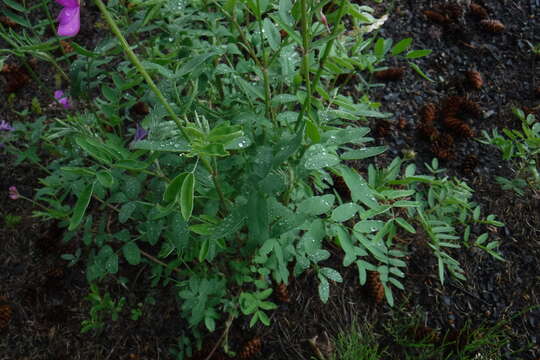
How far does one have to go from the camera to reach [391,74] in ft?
7.54

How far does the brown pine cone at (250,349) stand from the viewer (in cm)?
155

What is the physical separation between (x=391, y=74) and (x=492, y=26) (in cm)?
76

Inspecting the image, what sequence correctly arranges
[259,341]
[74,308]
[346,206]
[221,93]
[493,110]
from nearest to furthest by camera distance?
1. [346,206]
2. [221,93]
3. [259,341]
4. [74,308]
5. [493,110]

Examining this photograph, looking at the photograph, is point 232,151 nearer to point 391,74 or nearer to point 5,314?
point 5,314

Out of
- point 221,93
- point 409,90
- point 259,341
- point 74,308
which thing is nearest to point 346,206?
point 221,93

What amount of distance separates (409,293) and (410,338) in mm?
196

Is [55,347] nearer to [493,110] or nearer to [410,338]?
[410,338]

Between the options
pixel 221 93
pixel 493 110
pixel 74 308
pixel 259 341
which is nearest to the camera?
pixel 221 93

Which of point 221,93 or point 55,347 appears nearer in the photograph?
point 221,93

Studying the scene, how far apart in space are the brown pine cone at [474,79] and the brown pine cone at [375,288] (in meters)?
1.28

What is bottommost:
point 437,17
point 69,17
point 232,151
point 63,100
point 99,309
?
point 99,309

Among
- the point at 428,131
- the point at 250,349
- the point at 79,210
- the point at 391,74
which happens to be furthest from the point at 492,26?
the point at 79,210

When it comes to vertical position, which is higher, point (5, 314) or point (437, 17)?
point (437, 17)

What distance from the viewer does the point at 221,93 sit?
1.43 metres
